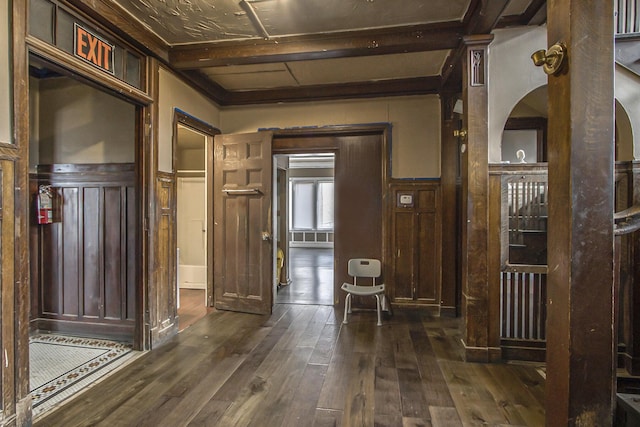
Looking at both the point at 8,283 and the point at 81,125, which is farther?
the point at 81,125

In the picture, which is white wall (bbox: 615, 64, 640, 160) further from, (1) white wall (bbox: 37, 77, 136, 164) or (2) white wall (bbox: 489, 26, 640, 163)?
(1) white wall (bbox: 37, 77, 136, 164)

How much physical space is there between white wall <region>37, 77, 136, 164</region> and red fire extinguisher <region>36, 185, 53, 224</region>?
1.00 ft

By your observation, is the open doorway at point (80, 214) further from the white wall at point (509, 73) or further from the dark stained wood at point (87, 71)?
the white wall at point (509, 73)

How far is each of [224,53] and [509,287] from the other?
329 centimetres

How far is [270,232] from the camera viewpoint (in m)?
3.95

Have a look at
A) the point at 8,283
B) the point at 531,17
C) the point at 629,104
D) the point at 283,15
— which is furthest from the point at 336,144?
the point at 8,283

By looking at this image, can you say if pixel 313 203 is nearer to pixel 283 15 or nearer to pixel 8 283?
pixel 283 15

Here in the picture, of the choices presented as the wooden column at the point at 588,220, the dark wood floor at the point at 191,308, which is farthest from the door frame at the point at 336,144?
the wooden column at the point at 588,220

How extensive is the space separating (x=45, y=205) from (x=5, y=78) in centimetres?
195

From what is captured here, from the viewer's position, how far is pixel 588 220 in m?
1.20

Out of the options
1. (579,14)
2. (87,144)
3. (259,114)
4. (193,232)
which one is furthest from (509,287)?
(193,232)

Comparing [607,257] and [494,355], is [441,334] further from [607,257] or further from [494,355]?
[607,257]

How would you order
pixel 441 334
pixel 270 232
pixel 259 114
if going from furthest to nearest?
1. pixel 259 114
2. pixel 270 232
3. pixel 441 334

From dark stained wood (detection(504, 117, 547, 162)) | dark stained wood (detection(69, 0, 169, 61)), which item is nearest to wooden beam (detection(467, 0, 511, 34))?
dark stained wood (detection(504, 117, 547, 162))
